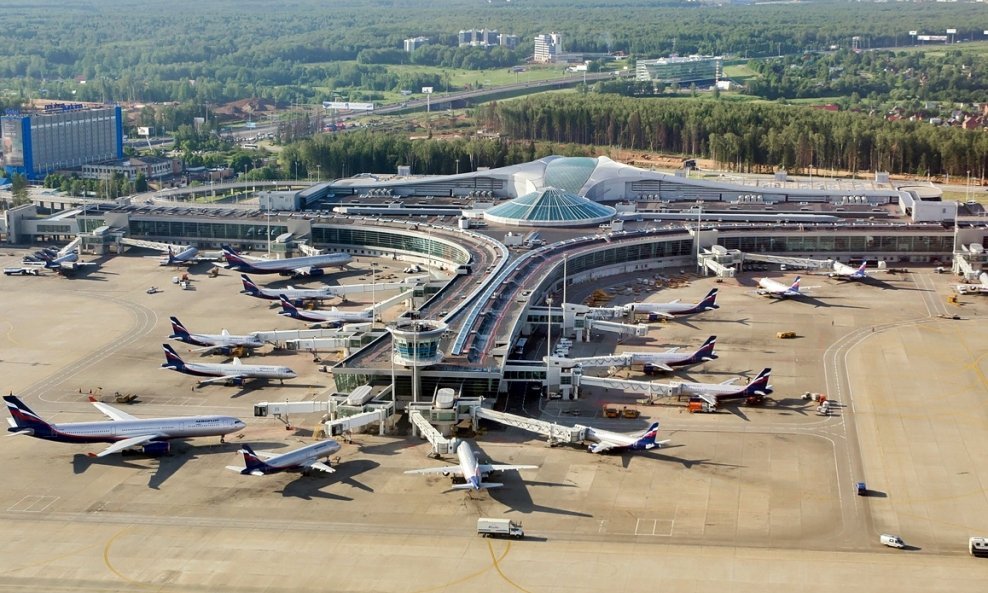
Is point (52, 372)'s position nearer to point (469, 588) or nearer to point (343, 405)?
point (343, 405)

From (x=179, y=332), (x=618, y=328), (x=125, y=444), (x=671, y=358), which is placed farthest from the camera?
(x=618, y=328)

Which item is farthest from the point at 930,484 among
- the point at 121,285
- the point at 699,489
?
the point at 121,285

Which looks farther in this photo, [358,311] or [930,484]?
[358,311]

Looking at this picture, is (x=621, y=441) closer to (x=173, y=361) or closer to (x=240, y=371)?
(x=240, y=371)

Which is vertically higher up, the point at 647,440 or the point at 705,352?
the point at 705,352

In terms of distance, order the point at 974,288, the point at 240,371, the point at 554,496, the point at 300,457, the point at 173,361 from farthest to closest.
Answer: the point at 974,288
the point at 240,371
the point at 173,361
the point at 300,457
the point at 554,496

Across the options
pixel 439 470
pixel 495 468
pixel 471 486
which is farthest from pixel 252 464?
pixel 495 468
